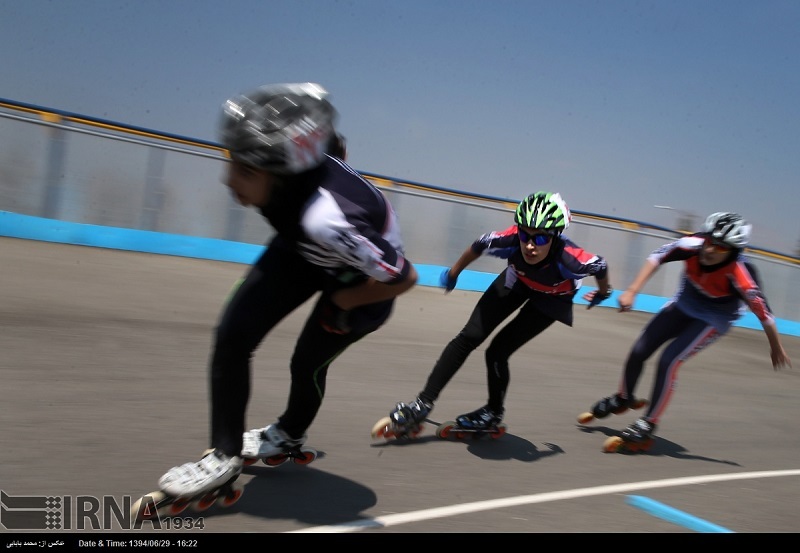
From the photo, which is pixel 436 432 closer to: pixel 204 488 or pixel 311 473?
pixel 311 473

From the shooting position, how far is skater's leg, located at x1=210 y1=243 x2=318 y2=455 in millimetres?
3319

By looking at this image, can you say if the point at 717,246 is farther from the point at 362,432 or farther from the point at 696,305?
the point at 362,432

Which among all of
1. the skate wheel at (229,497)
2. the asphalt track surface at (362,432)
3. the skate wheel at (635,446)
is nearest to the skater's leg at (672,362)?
the skate wheel at (635,446)

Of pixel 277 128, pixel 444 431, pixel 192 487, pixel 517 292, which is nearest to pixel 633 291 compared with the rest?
pixel 517 292

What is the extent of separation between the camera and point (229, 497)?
3.49m

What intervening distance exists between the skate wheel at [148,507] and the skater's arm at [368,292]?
44.9 inches

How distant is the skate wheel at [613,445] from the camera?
6.03m

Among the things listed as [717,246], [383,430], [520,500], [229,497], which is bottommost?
[520,500]

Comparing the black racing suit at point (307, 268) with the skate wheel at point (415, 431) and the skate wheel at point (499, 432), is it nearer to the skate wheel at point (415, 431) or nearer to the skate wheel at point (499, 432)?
the skate wheel at point (415, 431)

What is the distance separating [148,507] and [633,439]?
13.7 feet

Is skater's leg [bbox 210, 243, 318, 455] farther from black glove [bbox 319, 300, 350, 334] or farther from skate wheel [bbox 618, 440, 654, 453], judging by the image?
skate wheel [bbox 618, 440, 654, 453]

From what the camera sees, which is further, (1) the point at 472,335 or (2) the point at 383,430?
(1) the point at 472,335

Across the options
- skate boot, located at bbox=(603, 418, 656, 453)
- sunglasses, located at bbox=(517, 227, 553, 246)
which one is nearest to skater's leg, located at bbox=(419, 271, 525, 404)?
sunglasses, located at bbox=(517, 227, 553, 246)

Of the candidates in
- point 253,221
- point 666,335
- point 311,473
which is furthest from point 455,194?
point 311,473
